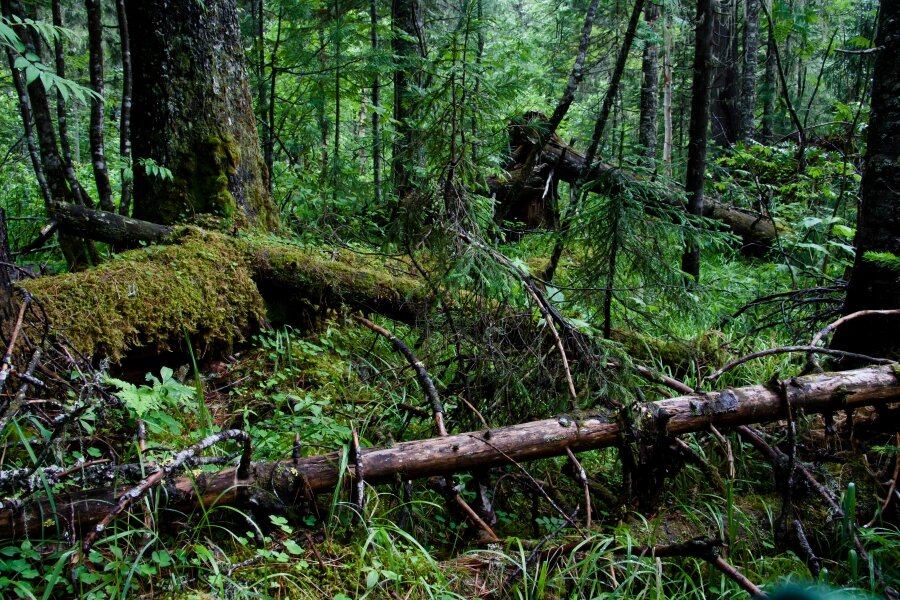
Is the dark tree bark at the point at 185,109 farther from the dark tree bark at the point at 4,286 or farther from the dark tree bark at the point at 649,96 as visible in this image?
the dark tree bark at the point at 649,96

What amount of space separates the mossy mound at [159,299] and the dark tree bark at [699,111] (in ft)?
14.6

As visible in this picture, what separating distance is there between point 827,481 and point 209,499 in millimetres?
3107

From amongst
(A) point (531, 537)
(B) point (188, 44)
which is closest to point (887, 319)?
(A) point (531, 537)

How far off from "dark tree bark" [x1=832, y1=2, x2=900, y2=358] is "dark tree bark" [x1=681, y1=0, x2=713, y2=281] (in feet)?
6.94

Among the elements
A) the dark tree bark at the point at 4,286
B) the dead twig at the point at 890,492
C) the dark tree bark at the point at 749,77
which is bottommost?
the dead twig at the point at 890,492

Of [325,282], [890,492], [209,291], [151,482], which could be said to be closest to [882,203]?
[890,492]

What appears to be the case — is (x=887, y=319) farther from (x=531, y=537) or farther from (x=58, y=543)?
(x=58, y=543)

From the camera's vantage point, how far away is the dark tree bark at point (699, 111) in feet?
18.9

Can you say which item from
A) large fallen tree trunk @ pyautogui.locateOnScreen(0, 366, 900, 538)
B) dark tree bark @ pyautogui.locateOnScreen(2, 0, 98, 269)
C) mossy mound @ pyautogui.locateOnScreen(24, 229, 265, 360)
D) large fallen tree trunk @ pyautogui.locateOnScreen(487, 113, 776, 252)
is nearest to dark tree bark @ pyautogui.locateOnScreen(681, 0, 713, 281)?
large fallen tree trunk @ pyautogui.locateOnScreen(487, 113, 776, 252)

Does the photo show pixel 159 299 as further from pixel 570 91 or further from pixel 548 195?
pixel 548 195

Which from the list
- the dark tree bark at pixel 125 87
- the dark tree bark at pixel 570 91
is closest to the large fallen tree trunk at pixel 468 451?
the dark tree bark at pixel 570 91

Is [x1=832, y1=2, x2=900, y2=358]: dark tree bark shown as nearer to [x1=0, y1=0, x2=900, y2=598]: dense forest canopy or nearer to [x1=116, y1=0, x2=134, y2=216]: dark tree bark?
[x1=0, y1=0, x2=900, y2=598]: dense forest canopy

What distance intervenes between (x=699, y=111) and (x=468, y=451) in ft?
16.6

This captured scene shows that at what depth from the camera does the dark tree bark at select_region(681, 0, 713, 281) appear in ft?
18.9
